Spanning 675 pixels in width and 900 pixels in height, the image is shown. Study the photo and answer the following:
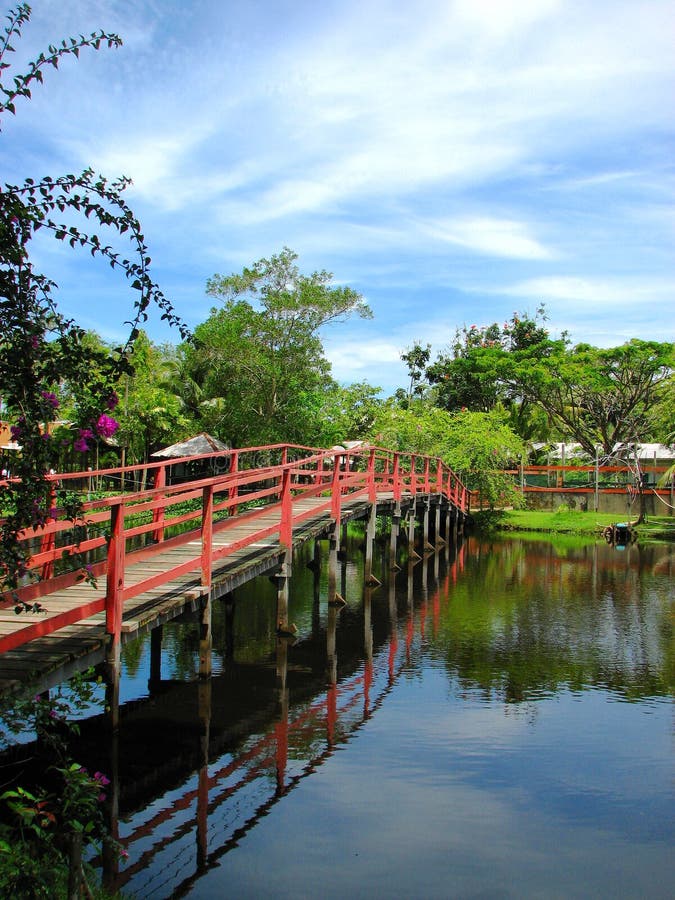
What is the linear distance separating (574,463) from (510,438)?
7.15 metres

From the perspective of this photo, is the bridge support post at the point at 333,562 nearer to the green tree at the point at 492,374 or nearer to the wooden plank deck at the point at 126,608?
the wooden plank deck at the point at 126,608

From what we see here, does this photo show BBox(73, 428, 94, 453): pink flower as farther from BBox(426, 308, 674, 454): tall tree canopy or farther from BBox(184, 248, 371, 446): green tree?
BBox(426, 308, 674, 454): tall tree canopy

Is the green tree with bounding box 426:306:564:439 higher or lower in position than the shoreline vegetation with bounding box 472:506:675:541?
higher

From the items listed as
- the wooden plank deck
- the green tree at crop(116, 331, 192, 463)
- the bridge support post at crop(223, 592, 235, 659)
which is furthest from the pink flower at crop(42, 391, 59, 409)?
the green tree at crop(116, 331, 192, 463)

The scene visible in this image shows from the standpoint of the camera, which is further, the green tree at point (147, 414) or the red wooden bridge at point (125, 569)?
the green tree at point (147, 414)

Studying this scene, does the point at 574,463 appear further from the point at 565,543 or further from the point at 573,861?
the point at 573,861

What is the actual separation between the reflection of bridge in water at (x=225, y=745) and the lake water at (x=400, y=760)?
25 mm

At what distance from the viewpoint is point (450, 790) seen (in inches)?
301

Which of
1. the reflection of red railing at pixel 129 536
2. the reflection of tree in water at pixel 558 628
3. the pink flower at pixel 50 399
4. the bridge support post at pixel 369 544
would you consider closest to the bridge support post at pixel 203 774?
the reflection of red railing at pixel 129 536

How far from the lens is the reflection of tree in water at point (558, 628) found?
11453mm

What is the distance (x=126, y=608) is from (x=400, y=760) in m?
3.11

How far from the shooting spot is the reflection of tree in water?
11453 mm

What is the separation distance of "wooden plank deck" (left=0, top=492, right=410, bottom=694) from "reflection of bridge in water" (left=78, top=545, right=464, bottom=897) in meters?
1.17

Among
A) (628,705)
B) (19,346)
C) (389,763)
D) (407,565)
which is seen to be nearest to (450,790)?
(389,763)
